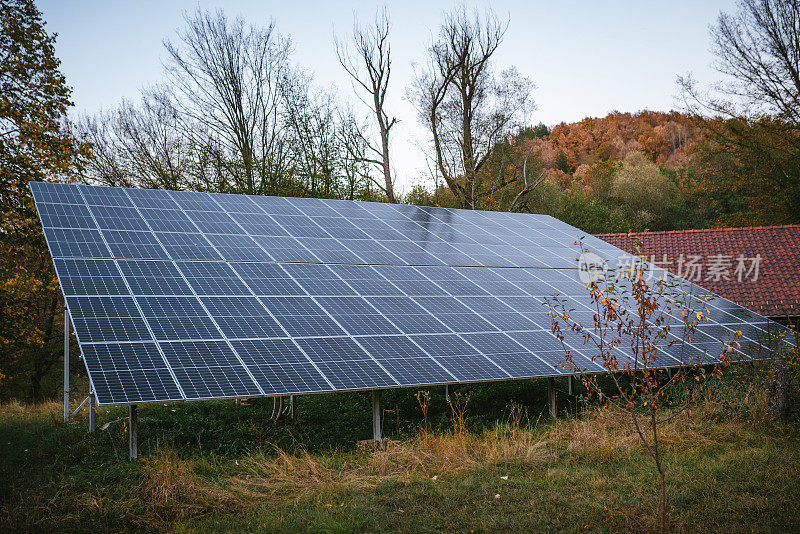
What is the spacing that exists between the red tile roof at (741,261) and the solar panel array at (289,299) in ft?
29.4

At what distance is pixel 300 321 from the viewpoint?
493 inches

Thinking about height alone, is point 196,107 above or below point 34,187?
above

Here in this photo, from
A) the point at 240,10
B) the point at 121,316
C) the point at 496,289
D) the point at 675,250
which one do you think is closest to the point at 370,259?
the point at 496,289

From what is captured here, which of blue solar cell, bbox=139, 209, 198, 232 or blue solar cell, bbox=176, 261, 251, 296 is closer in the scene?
blue solar cell, bbox=176, 261, 251, 296

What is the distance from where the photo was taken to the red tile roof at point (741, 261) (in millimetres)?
27703

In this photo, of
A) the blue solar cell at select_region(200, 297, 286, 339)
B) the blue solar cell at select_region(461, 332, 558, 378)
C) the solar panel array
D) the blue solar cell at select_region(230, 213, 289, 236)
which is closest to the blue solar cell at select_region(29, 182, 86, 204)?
the solar panel array

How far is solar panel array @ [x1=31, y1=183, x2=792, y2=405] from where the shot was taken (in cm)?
1045

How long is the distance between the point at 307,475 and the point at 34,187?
1151 centimetres

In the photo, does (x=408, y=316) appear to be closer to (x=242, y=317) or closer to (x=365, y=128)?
(x=242, y=317)

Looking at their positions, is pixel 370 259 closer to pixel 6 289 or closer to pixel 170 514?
pixel 170 514

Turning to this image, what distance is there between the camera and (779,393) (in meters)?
12.9

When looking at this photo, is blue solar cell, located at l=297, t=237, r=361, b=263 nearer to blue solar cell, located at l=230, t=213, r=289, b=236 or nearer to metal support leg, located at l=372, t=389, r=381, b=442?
blue solar cell, located at l=230, t=213, r=289, b=236

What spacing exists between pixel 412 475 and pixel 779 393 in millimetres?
8215

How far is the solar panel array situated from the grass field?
4.24ft
